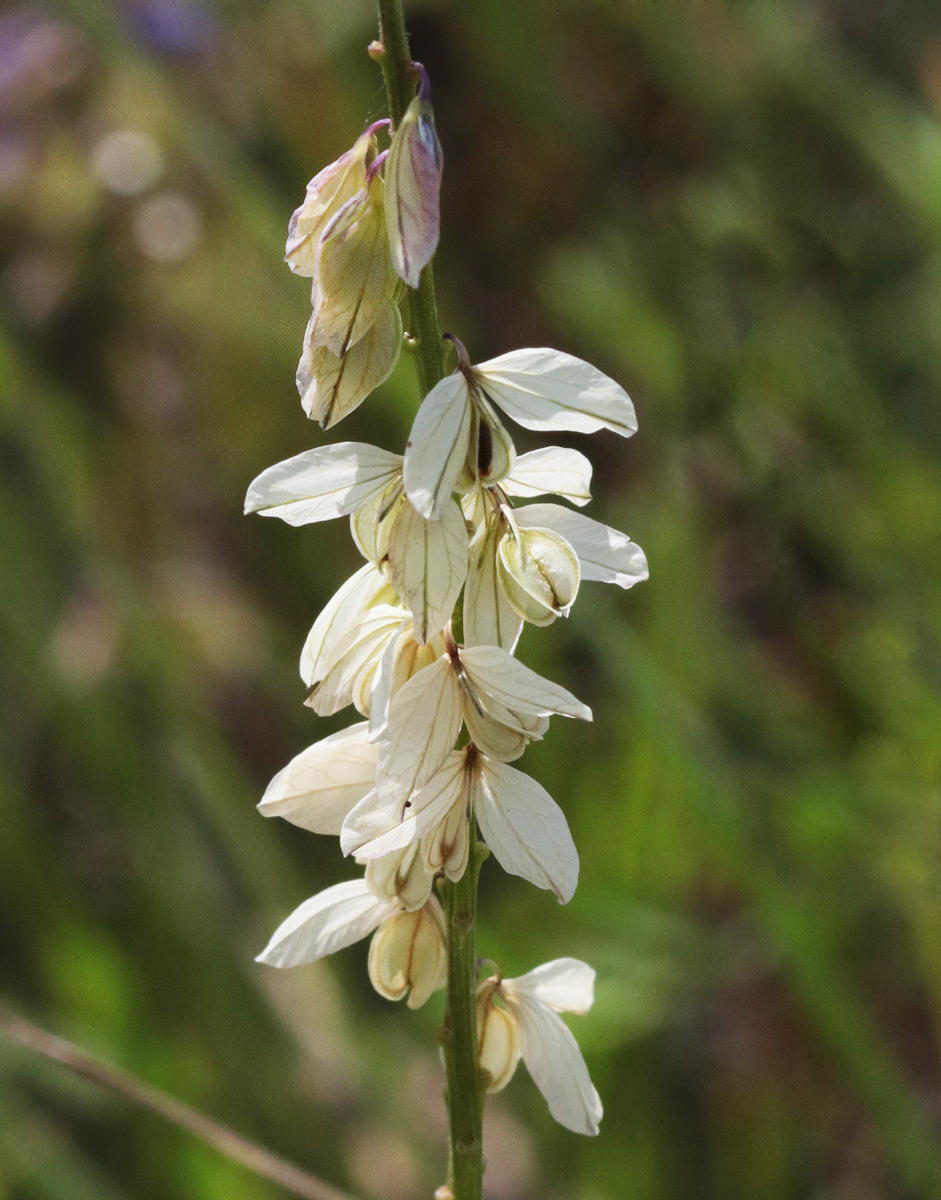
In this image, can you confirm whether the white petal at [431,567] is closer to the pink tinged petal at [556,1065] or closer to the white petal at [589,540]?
the white petal at [589,540]

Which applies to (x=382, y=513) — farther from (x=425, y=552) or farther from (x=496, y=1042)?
(x=496, y=1042)

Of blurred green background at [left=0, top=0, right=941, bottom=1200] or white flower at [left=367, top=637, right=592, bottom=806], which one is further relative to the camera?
blurred green background at [left=0, top=0, right=941, bottom=1200]

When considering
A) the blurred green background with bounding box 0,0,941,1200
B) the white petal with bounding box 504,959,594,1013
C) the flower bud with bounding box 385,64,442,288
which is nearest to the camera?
the flower bud with bounding box 385,64,442,288

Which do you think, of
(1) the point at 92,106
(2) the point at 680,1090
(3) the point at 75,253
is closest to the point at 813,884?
(2) the point at 680,1090

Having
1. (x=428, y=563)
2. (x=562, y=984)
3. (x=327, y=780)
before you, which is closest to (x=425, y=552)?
(x=428, y=563)

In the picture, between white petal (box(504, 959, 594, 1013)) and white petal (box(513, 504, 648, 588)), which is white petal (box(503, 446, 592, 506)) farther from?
white petal (box(504, 959, 594, 1013))

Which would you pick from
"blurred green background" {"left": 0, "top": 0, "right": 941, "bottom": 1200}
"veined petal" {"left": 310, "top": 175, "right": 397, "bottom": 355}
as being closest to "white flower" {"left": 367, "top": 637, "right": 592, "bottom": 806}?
"veined petal" {"left": 310, "top": 175, "right": 397, "bottom": 355}

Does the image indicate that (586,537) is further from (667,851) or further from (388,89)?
(667,851)

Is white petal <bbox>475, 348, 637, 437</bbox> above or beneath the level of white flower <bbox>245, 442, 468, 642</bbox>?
above
